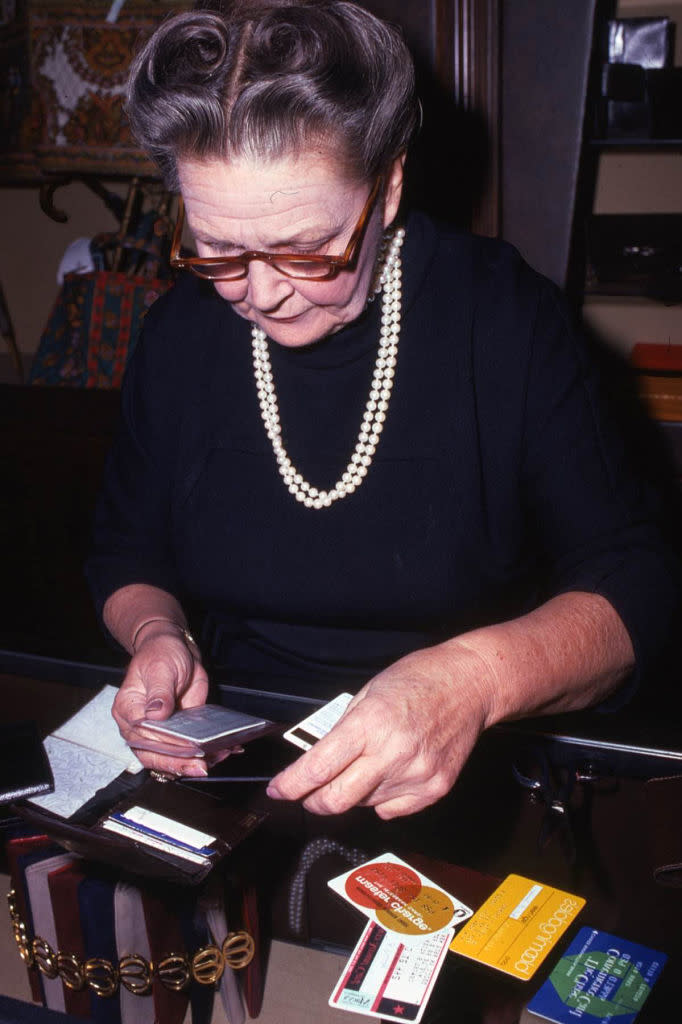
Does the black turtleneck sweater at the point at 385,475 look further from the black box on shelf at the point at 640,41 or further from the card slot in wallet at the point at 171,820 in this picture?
the black box on shelf at the point at 640,41

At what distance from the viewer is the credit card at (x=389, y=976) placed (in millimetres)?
837

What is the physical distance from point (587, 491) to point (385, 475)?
316mm

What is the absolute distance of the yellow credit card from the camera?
0.88 metres

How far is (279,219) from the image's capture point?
1.15 metres

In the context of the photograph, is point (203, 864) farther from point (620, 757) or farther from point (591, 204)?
point (591, 204)

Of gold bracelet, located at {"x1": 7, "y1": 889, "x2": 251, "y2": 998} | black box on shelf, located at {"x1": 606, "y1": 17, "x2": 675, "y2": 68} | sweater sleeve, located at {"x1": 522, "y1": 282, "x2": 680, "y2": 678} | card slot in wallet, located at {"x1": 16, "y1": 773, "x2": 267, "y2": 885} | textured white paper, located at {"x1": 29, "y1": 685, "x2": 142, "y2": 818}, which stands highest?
black box on shelf, located at {"x1": 606, "y1": 17, "x2": 675, "y2": 68}

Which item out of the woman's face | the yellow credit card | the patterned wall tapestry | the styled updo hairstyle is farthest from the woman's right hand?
the patterned wall tapestry

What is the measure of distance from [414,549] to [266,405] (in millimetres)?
349

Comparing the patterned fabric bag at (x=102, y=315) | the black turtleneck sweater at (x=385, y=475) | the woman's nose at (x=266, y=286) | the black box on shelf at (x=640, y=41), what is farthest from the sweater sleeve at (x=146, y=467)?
the black box on shelf at (x=640, y=41)

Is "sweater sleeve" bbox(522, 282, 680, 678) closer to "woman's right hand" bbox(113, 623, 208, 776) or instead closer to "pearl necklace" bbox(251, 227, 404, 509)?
"pearl necklace" bbox(251, 227, 404, 509)

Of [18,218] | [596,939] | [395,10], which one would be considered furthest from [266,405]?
[18,218]

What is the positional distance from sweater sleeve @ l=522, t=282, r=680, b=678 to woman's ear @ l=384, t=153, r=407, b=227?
282 millimetres

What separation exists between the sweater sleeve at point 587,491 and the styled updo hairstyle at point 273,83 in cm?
43

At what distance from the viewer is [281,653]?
63.0 inches
